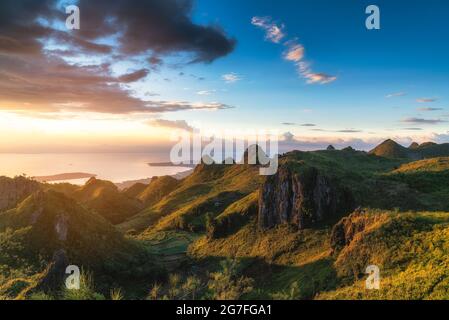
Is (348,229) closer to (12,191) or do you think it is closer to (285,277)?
(285,277)

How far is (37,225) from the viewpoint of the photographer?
87750 mm

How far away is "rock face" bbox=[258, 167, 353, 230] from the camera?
80.8 metres

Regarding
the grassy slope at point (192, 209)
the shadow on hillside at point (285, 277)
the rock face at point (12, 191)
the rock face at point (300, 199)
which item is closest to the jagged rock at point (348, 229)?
the shadow on hillside at point (285, 277)

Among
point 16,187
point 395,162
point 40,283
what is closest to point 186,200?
point 16,187

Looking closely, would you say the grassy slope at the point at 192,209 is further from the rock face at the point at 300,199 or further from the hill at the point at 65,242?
the rock face at the point at 300,199

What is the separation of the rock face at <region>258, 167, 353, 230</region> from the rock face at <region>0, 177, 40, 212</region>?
400ft

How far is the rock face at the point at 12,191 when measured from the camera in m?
156

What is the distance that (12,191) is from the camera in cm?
15988

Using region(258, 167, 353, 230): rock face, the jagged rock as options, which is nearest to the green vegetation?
the jagged rock

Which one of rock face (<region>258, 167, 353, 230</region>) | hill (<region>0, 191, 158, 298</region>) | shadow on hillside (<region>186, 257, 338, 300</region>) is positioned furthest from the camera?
rock face (<region>258, 167, 353, 230</region>)

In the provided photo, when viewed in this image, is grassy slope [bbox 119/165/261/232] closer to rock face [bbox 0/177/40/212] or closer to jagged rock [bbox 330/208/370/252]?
rock face [bbox 0/177/40/212]

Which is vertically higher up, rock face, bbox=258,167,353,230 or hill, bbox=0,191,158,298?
rock face, bbox=258,167,353,230

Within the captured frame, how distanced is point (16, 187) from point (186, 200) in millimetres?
82104
